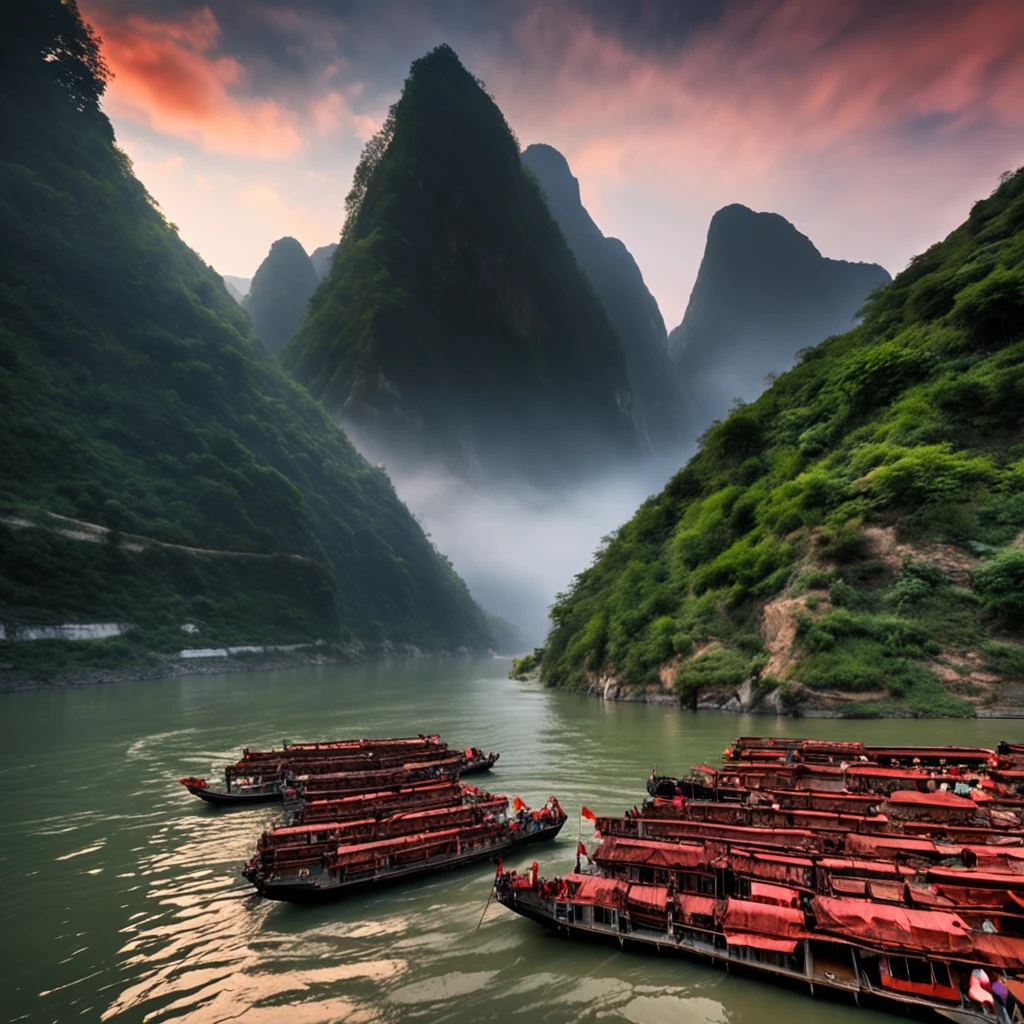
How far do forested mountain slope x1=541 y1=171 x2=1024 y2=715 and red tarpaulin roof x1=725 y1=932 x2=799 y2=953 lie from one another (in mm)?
31497

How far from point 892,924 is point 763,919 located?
231 centimetres

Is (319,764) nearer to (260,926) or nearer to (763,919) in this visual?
(260,926)

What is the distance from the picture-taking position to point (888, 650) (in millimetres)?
38281

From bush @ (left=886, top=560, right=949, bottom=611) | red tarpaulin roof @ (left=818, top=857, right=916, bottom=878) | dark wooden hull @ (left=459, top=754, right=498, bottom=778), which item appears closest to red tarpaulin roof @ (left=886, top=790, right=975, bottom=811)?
red tarpaulin roof @ (left=818, top=857, right=916, bottom=878)

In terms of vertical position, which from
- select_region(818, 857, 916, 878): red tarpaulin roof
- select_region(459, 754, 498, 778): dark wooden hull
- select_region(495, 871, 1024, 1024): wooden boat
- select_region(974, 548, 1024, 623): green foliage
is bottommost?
select_region(459, 754, 498, 778): dark wooden hull

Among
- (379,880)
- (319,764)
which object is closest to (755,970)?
(379,880)

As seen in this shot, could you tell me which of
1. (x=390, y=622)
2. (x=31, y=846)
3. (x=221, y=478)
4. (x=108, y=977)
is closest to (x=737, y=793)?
(x=108, y=977)

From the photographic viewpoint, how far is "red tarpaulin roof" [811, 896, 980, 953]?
10.4 metres

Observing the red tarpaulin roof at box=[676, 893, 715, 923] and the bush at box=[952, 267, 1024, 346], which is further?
the bush at box=[952, 267, 1024, 346]

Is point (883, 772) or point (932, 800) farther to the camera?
point (883, 772)

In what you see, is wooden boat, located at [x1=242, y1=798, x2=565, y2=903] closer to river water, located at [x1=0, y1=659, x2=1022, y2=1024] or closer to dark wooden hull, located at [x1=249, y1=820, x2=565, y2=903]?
dark wooden hull, located at [x1=249, y1=820, x2=565, y2=903]

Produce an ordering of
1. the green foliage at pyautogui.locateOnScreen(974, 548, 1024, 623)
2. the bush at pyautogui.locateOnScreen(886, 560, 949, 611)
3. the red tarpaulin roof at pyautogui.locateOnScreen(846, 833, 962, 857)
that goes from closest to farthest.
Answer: the red tarpaulin roof at pyautogui.locateOnScreen(846, 833, 962, 857) → the green foliage at pyautogui.locateOnScreen(974, 548, 1024, 623) → the bush at pyautogui.locateOnScreen(886, 560, 949, 611)

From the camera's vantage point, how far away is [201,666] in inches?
3142

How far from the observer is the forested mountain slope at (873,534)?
37.5m
